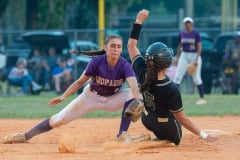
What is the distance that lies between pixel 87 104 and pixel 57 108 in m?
6.13

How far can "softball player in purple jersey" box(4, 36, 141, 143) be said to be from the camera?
350 inches

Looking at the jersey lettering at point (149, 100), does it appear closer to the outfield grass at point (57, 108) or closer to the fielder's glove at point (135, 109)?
the fielder's glove at point (135, 109)

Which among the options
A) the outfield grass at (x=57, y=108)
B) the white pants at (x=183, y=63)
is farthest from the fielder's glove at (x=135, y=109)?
the white pants at (x=183, y=63)

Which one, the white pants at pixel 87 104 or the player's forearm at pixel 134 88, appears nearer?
the player's forearm at pixel 134 88

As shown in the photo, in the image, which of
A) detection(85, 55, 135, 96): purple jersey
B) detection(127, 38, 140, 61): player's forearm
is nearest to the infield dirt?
detection(85, 55, 135, 96): purple jersey

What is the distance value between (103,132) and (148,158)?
2.94m

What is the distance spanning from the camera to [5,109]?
49.8 feet

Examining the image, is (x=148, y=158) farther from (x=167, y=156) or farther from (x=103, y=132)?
(x=103, y=132)

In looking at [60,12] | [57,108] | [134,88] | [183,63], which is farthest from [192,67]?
[60,12]

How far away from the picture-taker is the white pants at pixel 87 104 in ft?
30.1

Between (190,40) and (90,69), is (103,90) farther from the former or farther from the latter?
(190,40)

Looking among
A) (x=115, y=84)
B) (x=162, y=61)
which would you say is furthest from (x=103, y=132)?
(x=162, y=61)

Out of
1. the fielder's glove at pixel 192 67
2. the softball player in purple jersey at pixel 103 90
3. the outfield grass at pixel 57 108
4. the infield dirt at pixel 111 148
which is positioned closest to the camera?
the infield dirt at pixel 111 148

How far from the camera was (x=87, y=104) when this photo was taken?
923 cm
